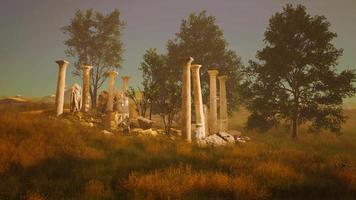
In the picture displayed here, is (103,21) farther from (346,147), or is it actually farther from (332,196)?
(332,196)

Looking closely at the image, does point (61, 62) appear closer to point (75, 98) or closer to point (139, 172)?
point (75, 98)

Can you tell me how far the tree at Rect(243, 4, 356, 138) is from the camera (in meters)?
22.5

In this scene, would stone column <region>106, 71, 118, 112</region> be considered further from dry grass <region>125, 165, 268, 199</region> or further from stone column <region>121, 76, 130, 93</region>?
dry grass <region>125, 165, 268, 199</region>

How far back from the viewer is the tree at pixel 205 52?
116ft

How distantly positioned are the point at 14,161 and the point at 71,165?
1.92 meters

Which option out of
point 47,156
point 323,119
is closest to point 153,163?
point 47,156

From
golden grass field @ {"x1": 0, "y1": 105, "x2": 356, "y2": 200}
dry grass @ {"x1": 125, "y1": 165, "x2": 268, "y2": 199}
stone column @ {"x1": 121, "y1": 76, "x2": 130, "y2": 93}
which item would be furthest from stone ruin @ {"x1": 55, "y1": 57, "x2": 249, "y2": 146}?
dry grass @ {"x1": 125, "y1": 165, "x2": 268, "y2": 199}

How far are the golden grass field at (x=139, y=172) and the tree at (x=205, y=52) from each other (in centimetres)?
2192

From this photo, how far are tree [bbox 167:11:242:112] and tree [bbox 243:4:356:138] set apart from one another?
30.5 feet

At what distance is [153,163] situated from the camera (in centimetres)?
1084

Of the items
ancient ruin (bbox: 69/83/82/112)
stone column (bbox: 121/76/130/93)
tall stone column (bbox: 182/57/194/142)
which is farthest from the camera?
stone column (bbox: 121/76/130/93)

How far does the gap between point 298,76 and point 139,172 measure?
18510 mm

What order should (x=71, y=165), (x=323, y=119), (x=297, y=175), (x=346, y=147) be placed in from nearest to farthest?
(x=297, y=175) < (x=71, y=165) < (x=346, y=147) < (x=323, y=119)

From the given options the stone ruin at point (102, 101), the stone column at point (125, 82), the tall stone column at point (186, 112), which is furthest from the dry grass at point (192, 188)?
the stone column at point (125, 82)
